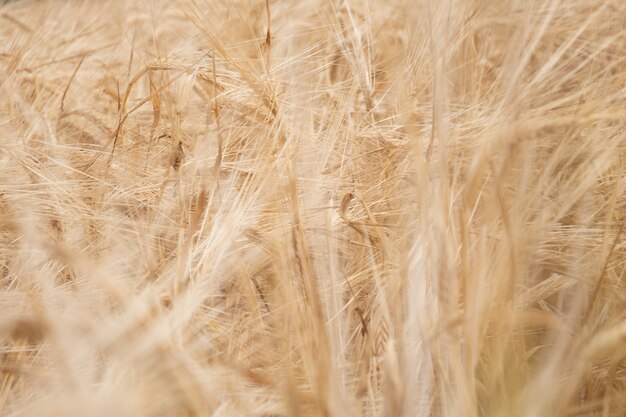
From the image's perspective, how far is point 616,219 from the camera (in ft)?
1.57

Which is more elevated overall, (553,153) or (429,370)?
(553,153)

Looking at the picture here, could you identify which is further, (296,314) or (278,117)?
(278,117)

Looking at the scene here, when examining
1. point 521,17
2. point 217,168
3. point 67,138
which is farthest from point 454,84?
point 67,138

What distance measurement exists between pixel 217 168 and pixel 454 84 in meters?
0.22

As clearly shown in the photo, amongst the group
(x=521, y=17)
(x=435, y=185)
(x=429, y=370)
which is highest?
(x=521, y=17)

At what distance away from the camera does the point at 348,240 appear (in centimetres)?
48

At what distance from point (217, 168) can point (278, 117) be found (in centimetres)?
9

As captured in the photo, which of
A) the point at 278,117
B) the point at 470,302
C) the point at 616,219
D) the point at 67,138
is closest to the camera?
the point at 470,302

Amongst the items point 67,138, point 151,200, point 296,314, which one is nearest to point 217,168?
point 151,200

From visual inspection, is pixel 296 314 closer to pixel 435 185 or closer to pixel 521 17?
pixel 435 185

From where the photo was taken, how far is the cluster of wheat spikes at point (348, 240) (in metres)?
0.36

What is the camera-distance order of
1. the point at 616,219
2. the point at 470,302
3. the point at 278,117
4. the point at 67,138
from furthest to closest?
the point at 67,138
the point at 278,117
the point at 616,219
the point at 470,302

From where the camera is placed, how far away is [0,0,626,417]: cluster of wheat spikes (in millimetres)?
360

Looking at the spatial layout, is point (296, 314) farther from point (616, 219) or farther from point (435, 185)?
point (616, 219)
